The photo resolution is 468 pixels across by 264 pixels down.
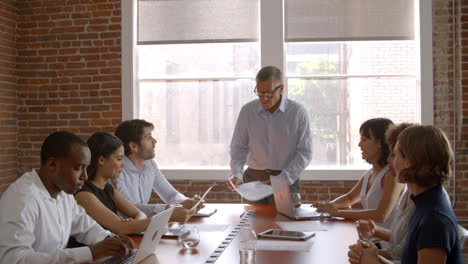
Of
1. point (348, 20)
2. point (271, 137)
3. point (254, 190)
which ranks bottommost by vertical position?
point (254, 190)

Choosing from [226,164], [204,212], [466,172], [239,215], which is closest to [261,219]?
[239,215]

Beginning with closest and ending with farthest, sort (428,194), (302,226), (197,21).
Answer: (428,194), (302,226), (197,21)

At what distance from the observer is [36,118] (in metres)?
5.85

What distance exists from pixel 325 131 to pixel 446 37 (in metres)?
1.47

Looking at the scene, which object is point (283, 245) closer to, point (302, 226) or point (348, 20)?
point (302, 226)

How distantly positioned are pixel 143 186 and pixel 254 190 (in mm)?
772

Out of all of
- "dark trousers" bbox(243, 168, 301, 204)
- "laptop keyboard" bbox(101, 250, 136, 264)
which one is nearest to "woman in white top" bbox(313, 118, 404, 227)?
"dark trousers" bbox(243, 168, 301, 204)

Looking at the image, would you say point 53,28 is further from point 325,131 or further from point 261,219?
point 261,219

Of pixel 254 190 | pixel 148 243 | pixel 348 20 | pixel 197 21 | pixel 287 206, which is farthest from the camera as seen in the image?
pixel 197 21

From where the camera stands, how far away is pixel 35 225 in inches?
85.8

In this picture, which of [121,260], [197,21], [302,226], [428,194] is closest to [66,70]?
[197,21]

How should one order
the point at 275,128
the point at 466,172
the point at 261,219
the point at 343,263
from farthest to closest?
the point at 466,172 → the point at 275,128 → the point at 261,219 → the point at 343,263

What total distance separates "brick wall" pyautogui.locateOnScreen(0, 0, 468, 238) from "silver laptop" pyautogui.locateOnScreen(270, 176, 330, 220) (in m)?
2.00

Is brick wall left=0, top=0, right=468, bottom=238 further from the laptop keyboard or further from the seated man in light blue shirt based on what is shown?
the laptop keyboard
